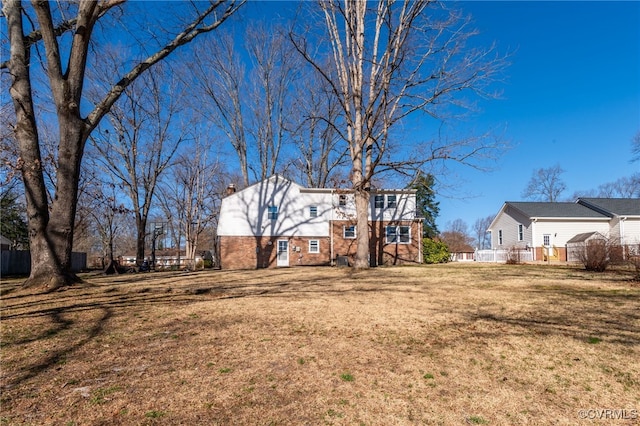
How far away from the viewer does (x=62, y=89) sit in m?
8.30

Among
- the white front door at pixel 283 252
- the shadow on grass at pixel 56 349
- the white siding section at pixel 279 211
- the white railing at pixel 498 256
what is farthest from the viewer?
the white railing at pixel 498 256

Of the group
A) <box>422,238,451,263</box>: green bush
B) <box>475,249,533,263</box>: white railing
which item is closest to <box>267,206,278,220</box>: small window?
<box>422,238,451,263</box>: green bush

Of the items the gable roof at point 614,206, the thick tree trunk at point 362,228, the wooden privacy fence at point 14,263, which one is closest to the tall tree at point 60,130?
the thick tree trunk at point 362,228

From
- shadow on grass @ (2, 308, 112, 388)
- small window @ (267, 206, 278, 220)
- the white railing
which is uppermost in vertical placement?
small window @ (267, 206, 278, 220)

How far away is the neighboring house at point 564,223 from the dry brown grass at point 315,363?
2446 centimetres

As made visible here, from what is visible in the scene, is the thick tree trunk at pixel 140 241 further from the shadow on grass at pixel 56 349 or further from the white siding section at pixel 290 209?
Result: the shadow on grass at pixel 56 349

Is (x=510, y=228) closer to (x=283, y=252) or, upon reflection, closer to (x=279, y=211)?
(x=283, y=252)

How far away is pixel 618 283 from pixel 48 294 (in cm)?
1469

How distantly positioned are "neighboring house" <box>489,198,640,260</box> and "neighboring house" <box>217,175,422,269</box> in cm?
996

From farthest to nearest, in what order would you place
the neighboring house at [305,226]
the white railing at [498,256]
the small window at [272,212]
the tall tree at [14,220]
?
the tall tree at [14,220]
the white railing at [498,256]
the small window at [272,212]
the neighboring house at [305,226]

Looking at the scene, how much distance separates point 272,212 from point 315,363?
74.8ft

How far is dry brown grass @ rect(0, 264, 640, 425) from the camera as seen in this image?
2.73m

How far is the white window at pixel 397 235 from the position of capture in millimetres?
26312

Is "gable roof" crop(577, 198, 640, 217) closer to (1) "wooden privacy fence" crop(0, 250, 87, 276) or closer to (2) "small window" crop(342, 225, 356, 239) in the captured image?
(2) "small window" crop(342, 225, 356, 239)
